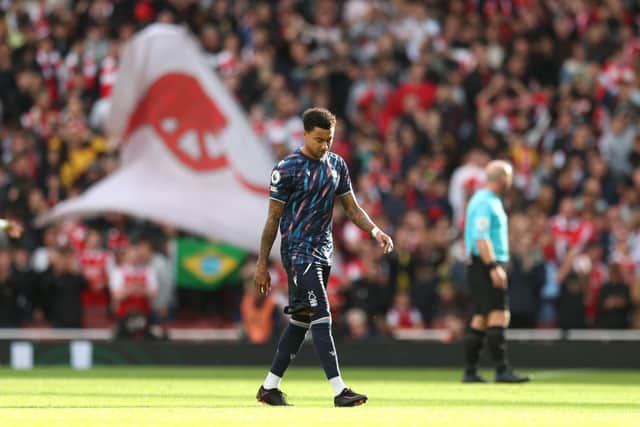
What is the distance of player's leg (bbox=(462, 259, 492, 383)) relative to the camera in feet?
51.0

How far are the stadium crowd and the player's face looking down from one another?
30.4ft

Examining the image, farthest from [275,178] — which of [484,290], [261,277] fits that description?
[484,290]

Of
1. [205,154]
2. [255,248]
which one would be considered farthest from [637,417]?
[205,154]

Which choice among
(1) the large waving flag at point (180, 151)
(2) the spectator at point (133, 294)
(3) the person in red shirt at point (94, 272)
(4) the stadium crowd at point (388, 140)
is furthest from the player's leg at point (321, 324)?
(1) the large waving flag at point (180, 151)

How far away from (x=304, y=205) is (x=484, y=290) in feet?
14.6

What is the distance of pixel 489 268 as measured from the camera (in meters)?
15.4

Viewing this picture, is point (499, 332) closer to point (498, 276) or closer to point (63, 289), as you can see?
point (498, 276)

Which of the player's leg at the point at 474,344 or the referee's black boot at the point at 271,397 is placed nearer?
the referee's black boot at the point at 271,397

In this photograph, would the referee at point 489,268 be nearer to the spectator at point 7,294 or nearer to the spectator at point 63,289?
the spectator at point 63,289

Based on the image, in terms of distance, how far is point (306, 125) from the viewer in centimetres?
1145

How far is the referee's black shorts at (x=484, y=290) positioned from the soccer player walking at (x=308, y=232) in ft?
13.2

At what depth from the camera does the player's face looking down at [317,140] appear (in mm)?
11406

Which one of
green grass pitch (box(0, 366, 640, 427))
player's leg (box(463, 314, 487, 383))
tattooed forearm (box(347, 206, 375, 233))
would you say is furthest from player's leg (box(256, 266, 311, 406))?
player's leg (box(463, 314, 487, 383))

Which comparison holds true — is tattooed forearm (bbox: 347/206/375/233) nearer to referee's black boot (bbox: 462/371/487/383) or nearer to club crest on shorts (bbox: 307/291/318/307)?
club crest on shorts (bbox: 307/291/318/307)
